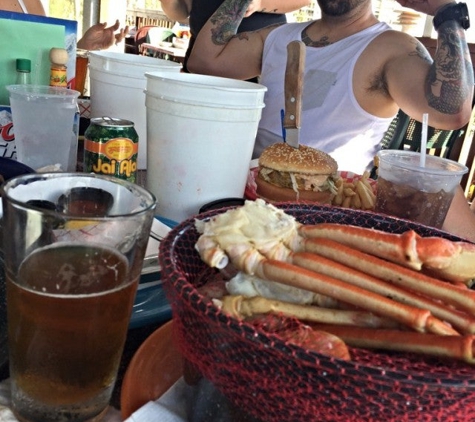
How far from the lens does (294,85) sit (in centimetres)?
96

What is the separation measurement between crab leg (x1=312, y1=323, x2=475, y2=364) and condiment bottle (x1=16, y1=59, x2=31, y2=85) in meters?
0.97

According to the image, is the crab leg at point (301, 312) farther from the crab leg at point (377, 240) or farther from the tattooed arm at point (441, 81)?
the tattooed arm at point (441, 81)

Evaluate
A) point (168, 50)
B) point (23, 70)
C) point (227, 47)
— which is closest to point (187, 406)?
point (23, 70)

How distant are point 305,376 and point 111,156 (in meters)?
0.58

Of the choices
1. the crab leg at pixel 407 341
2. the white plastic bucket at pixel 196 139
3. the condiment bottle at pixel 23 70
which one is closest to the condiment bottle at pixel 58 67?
the condiment bottle at pixel 23 70

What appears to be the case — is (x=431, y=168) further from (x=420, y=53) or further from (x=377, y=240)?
(x=420, y=53)

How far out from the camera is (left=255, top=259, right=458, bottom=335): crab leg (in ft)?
1.28

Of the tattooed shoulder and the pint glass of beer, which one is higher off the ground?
the tattooed shoulder

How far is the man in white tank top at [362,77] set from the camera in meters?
1.70

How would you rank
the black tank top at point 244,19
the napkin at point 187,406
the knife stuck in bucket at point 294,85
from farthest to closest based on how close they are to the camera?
the black tank top at point 244,19, the knife stuck in bucket at point 294,85, the napkin at point 187,406

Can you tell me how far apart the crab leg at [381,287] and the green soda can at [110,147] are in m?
0.46

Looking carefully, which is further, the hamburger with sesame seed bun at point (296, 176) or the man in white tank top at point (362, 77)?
the man in white tank top at point (362, 77)

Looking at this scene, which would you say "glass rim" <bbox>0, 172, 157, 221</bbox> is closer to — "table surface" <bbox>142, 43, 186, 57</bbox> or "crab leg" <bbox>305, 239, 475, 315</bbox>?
"crab leg" <bbox>305, 239, 475, 315</bbox>

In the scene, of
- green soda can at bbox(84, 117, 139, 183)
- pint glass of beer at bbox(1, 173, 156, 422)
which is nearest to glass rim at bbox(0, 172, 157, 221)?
pint glass of beer at bbox(1, 173, 156, 422)
